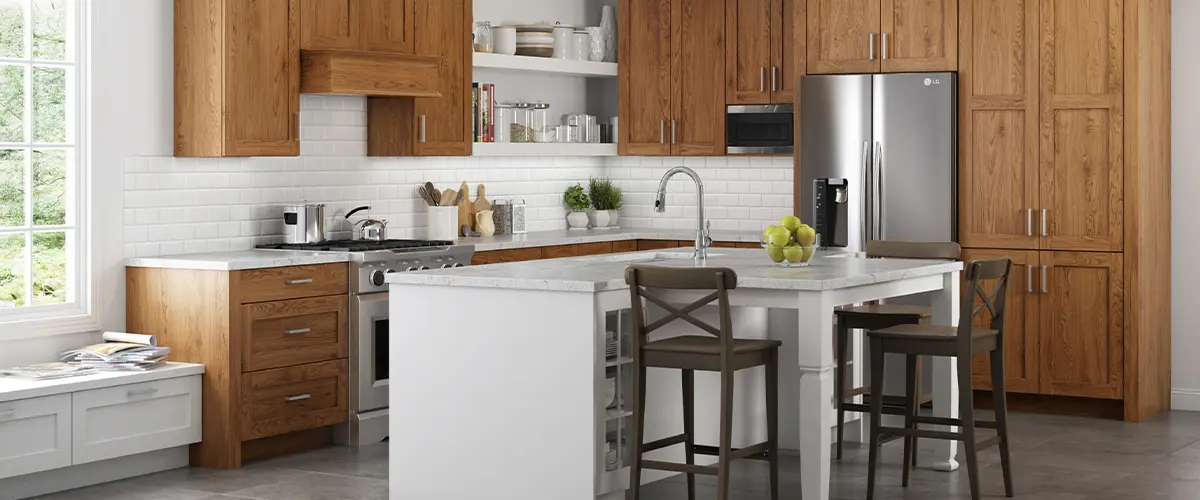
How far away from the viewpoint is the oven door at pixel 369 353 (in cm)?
669

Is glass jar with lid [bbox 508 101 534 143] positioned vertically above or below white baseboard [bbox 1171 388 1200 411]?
above

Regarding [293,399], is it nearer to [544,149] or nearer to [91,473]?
[91,473]

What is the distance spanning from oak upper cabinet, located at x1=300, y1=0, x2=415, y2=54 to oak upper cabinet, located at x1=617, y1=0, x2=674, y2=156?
2.02 metres

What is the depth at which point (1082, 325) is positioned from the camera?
24.4 ft

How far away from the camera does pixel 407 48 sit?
24.2 ft

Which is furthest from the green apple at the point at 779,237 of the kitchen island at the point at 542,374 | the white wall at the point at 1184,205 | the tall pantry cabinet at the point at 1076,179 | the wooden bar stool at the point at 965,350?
the white wall at the point at 1184,205

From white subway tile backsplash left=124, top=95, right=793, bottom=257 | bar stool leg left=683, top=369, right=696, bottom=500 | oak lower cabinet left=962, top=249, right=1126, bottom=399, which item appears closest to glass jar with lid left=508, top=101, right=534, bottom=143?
white subway tile backsplash left=124, top=95, right=793, bottom=257

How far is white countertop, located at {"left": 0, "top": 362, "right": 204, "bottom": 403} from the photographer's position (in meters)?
5.40

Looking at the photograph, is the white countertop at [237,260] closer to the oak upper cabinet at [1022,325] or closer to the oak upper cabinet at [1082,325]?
the oak upper cabinet at [1022,325]

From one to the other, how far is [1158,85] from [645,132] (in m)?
3.02

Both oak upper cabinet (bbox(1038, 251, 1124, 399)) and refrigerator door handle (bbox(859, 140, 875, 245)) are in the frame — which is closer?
oak upper cabinet (bbox(1038, 251, 1124, 399))

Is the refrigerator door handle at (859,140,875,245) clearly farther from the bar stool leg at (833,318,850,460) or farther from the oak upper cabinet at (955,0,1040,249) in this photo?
the bar stool leg at (833,318,850,460)

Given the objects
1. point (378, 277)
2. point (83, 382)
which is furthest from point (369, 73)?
point (83, 382)

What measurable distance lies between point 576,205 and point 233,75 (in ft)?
10.6
